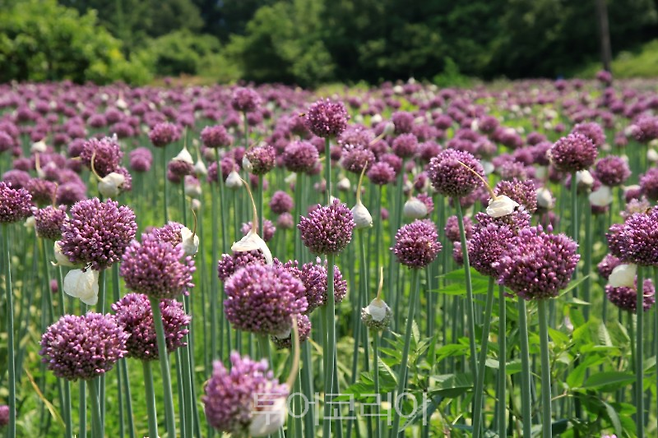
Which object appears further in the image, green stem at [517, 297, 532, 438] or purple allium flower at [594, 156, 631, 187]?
purple allium flower at [594, 156, 631, 187]

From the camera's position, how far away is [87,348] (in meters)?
1.21

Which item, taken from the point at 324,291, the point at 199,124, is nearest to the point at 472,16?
the point at 199,124

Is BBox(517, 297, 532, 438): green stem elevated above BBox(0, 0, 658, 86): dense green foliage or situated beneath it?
situated beneath

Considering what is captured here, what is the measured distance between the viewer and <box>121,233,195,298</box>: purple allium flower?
3.67 ft

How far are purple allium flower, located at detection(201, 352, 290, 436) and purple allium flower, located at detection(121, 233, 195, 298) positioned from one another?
0.96 feet

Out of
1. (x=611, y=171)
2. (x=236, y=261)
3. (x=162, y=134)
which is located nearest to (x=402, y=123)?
(x=611, y=171)

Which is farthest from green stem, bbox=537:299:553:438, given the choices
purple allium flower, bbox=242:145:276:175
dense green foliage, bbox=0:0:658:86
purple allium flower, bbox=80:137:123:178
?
dense green foliage, bbox=0:0:658:86

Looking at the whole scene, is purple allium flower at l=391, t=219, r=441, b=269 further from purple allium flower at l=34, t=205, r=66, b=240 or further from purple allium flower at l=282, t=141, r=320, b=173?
purple allium flower at l=34, t=205, r=66, b=240

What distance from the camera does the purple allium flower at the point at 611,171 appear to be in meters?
2.97

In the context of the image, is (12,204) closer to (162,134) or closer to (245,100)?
(162,134)

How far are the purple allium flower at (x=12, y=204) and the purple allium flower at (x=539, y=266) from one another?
1307 mm

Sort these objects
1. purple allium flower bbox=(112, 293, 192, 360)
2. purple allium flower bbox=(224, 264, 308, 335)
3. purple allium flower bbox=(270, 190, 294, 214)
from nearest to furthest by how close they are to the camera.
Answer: purple allium flower bbox=(224, 264, 308, 335)
purple allium flower bbox=(112, 293, 192, 360)
purple allium flower bbox=(270, 190, 294, 214)

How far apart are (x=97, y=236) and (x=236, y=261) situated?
0.31 m

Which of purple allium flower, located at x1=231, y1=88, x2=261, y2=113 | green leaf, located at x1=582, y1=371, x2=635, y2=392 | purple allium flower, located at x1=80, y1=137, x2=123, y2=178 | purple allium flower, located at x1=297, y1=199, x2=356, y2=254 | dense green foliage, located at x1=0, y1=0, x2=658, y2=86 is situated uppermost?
dense green foliage, located at x1=0, y1=0, x2=658, y2=86
